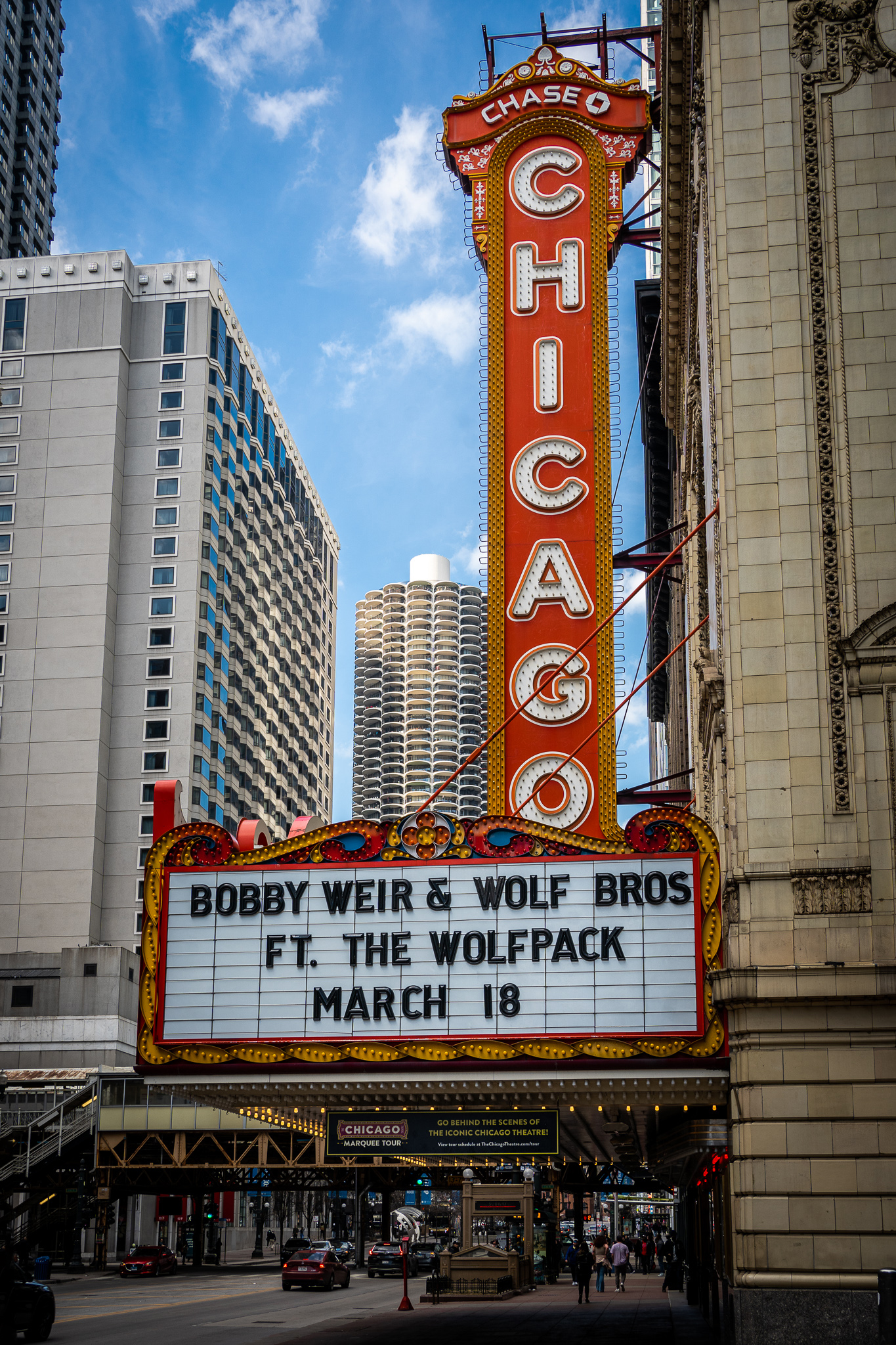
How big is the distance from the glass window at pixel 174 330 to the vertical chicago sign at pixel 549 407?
261 ft

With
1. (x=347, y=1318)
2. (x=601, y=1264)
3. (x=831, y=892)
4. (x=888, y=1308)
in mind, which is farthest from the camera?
(x=601, y=1264)

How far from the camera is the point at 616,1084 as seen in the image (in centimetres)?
2184

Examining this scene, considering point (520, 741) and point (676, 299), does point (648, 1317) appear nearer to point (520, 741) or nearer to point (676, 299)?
point (520, 741)

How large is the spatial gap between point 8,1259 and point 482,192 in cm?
2543

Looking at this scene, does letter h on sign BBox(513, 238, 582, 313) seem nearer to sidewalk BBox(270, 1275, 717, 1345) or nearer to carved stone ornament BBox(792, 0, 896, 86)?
carved stone ornament BBox(792, 0, 896, 86)

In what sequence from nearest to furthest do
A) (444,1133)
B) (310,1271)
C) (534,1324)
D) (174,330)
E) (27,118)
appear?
(444,1133) < (534,1324) < (310,1271) < (174,330) < (27,118)

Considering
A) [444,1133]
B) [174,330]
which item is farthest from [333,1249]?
[174,330]

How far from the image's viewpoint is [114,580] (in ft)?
354

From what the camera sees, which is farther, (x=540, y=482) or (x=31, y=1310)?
(x=540, y=482)

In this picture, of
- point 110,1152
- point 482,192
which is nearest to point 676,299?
point 482,192

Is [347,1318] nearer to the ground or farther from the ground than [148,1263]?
farther from the ground

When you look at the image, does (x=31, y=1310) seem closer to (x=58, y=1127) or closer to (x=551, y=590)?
(x=551, y=590)

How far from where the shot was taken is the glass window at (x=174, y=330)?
111688mm

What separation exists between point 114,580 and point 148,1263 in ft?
190
